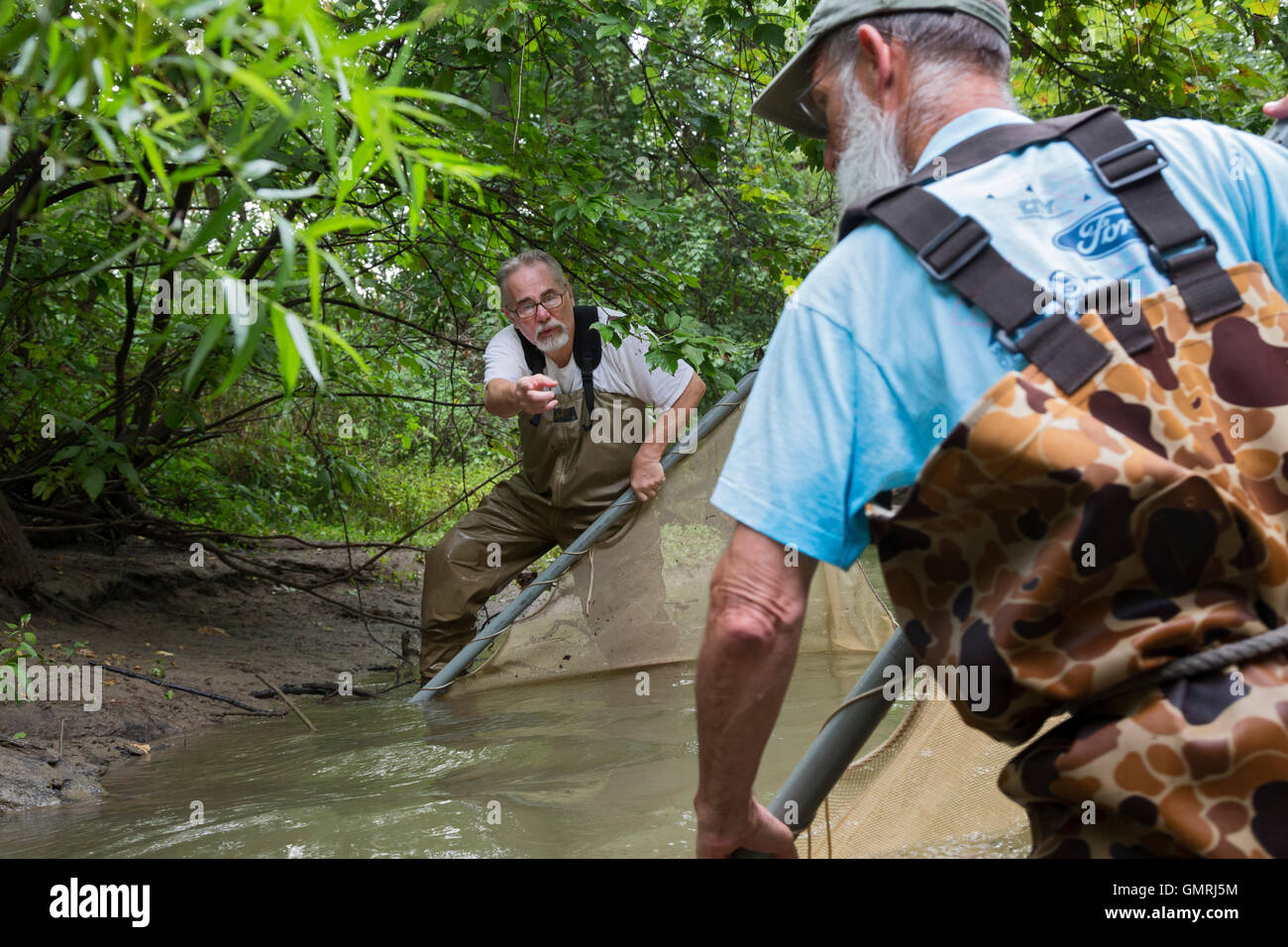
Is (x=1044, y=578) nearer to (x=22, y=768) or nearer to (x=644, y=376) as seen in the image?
(x=22, y=768)

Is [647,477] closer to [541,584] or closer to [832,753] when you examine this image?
[541,584]

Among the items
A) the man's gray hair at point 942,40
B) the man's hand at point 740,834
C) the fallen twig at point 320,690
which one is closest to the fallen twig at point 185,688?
the fallen twig at point 320,690

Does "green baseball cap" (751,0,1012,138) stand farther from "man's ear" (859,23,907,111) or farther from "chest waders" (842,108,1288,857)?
"chest waders" (842,108,1288,857)

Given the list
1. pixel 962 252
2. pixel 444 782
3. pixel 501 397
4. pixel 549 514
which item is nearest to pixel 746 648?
pixel 962 252

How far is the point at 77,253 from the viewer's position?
530 centimetres

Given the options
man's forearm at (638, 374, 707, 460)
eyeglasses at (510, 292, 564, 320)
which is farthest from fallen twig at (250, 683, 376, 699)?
eyeglasses at (510, 292, 564, 320)

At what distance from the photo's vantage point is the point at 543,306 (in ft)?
17.4

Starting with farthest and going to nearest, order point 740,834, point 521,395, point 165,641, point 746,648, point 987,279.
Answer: point 165,641 < point 521,395 < point 740,834 < point 746,648 < point 987,279

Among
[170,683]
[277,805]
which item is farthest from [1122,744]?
[170,683]

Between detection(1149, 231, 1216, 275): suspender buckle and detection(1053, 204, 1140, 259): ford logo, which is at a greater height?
detection(1053, 204, 1140, 259): ford logo

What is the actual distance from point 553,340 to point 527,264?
378mm

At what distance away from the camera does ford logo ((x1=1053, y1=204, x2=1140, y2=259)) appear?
1.31 m

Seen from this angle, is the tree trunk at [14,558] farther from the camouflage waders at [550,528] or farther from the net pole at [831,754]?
the net pole at [831,754]

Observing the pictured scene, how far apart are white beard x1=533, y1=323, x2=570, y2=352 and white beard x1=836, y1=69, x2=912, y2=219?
3719 millimetres
